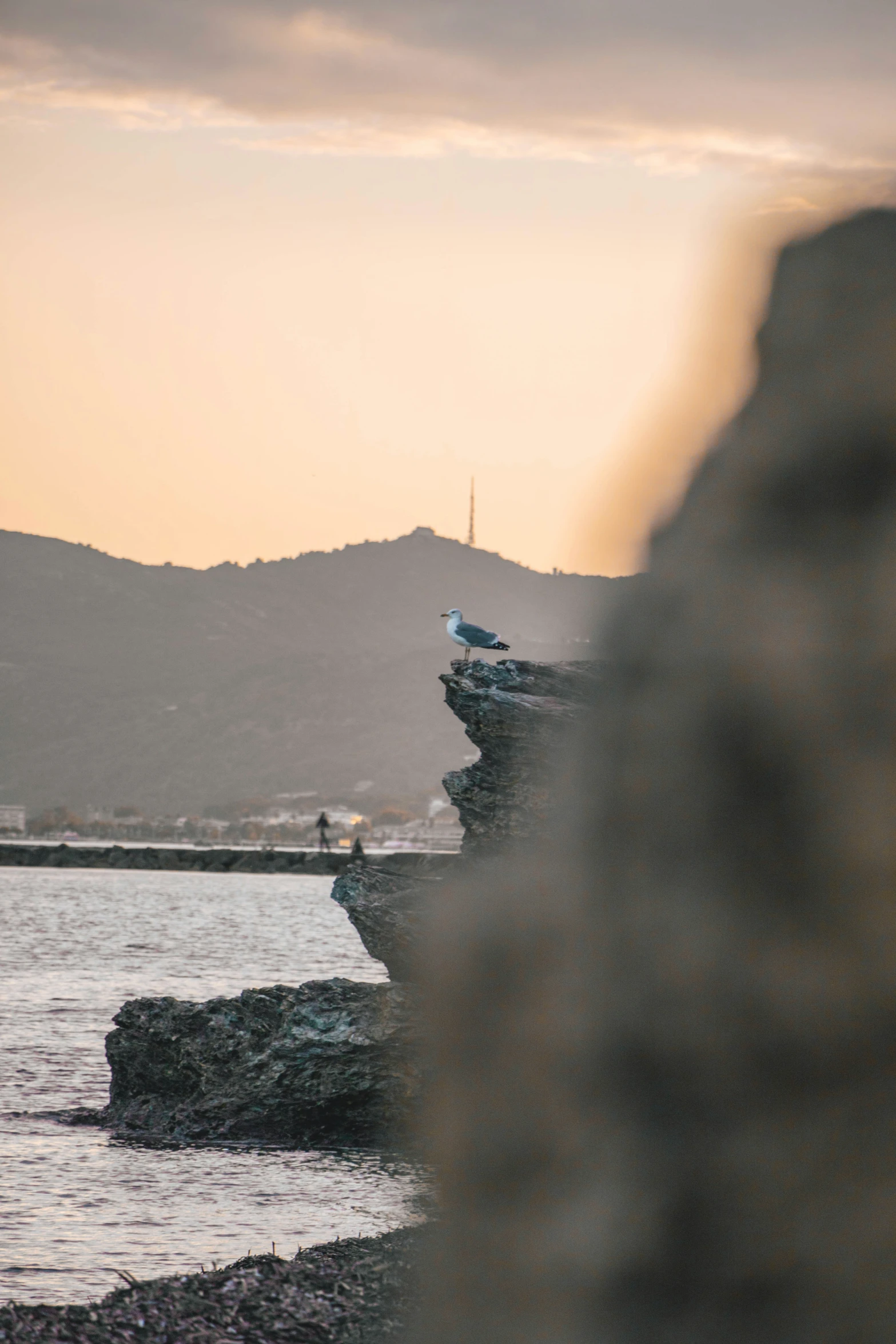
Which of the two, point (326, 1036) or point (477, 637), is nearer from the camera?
point (326, 1036)

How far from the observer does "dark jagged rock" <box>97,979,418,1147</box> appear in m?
15.1

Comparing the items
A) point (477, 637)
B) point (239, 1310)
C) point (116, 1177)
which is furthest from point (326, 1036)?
point (239, 1310)

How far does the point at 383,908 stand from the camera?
1548 centimetres

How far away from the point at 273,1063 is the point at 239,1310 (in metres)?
8.36

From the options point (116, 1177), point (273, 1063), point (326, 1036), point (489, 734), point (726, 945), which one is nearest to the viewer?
point (726, 945)

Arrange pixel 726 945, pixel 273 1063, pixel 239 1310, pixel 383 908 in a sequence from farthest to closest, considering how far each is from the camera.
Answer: pixel 273 1063 < pixel 383 908 < pixel 239 1310 < pixel 726 945

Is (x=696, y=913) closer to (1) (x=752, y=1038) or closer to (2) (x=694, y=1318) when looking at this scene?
(1) (x=752, y=1038)

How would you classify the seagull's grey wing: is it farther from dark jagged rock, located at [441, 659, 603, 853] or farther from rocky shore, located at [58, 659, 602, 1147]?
dark jagged rock, located at [441, 659, 603, 853]

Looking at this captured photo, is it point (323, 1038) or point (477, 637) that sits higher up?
point (477, 637)

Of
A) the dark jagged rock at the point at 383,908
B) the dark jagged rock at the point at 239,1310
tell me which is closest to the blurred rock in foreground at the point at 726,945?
the dark jagged rock at the point at 239,1310

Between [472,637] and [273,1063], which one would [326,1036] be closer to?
[273,1063]

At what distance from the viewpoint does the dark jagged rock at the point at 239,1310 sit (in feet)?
23.3

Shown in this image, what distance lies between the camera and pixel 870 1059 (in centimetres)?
96

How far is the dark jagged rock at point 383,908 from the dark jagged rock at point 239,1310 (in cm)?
672
